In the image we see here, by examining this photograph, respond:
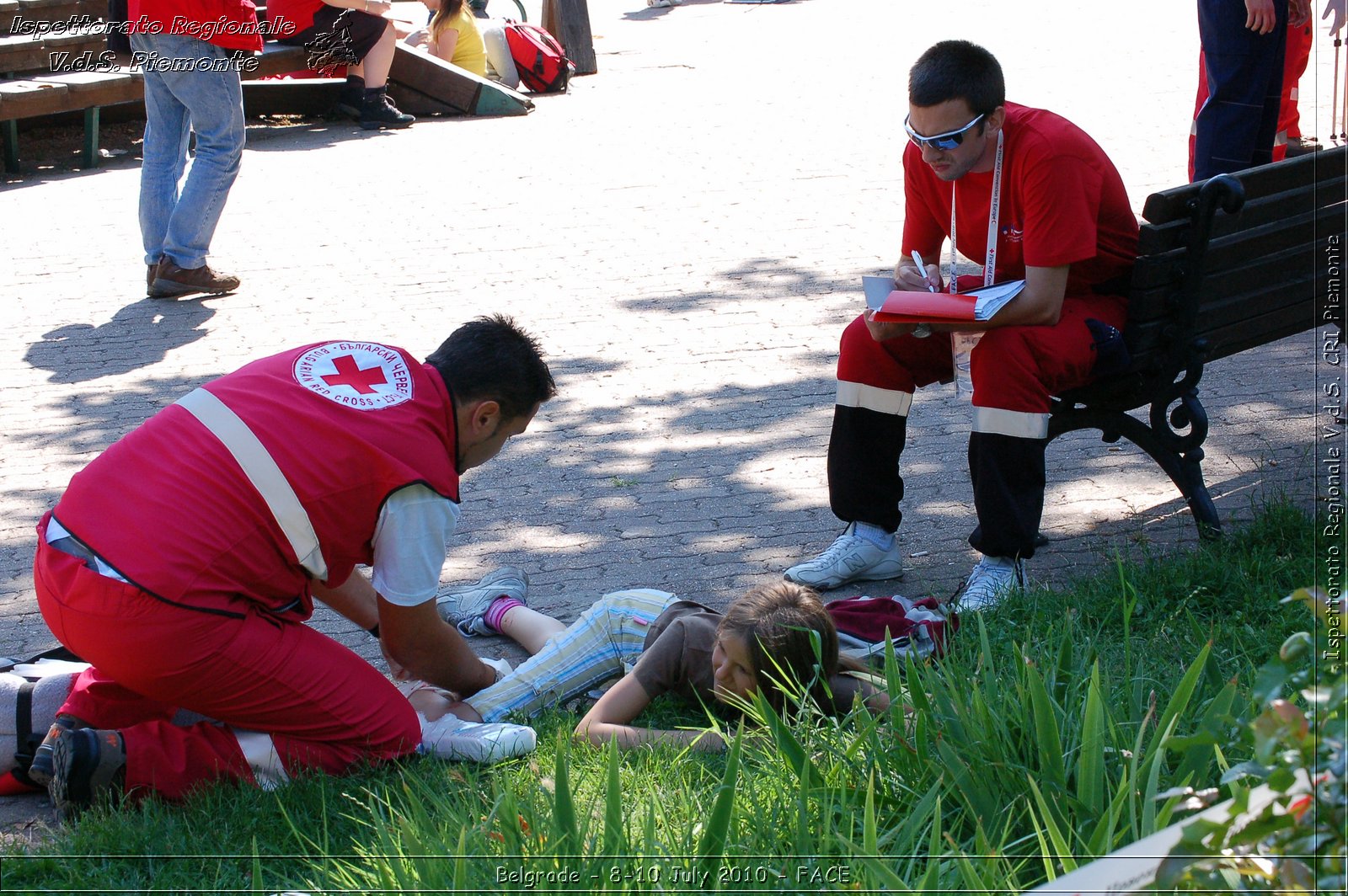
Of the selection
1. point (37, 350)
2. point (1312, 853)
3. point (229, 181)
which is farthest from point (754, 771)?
point (229, 181)

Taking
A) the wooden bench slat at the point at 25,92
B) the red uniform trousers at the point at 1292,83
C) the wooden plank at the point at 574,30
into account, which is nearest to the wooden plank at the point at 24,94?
the wooden bench slat at the point at 25,92

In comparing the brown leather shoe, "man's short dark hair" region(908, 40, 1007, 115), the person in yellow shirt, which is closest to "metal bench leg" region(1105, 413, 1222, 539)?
"man's short dark hair" region(908, 40, 1007, 115)

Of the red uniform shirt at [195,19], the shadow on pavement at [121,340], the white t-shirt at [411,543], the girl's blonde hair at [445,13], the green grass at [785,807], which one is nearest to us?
the green grass at [785,807]

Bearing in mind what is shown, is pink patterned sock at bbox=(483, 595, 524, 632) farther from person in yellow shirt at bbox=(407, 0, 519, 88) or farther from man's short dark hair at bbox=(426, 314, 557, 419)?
person in yellow shirt at bbox=(407, 0, 519, 88)

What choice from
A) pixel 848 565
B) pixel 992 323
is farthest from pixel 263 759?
pixel 992 323

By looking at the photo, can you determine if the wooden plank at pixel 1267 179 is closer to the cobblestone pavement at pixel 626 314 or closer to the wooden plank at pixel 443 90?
the cobblestone pavement at pixel 626 314

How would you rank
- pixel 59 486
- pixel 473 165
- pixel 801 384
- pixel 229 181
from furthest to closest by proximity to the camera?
pixel 473 165, pixel 229 181, pixel 801 384, pixel 59 486

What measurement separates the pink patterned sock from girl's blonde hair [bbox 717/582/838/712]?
2.84 feet

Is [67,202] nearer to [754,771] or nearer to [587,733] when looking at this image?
[587,733]

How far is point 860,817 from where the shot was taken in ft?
8.24

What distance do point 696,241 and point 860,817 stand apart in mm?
5454

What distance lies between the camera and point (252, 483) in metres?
2.86

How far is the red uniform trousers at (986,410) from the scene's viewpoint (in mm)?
3736

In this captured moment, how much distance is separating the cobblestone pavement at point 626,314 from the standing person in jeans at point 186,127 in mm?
221
